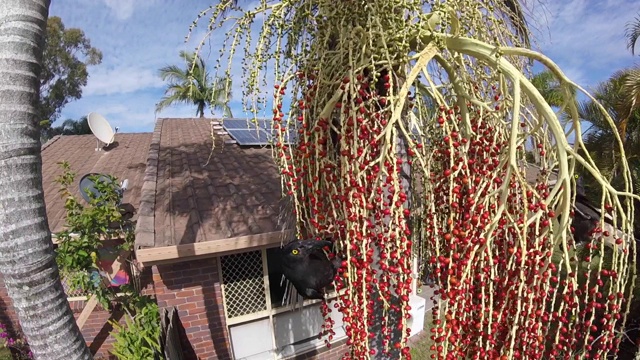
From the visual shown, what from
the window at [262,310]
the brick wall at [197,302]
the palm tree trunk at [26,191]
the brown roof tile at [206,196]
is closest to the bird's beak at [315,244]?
the palm tree trunk at [26,191]

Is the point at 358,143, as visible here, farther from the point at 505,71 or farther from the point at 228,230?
the point at 228,230

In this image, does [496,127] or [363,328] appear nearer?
[363,328]

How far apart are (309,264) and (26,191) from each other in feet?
4.21

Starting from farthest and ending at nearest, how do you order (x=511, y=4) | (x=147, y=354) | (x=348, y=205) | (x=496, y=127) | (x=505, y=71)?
(x=147, y=354), (x=511, y=4), (x=496, y=127), (x=505, y=71), (x=348, y=205)

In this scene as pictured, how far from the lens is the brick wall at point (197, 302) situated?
4333 millimetres

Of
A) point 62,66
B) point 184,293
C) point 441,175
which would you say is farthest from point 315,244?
point 62,66

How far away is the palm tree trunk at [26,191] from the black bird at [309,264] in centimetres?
107

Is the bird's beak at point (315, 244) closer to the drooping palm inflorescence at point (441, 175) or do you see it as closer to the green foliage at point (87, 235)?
the drooping palm inflorescence at point (441, 175)

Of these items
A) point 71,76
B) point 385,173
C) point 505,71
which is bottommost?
point 385,173

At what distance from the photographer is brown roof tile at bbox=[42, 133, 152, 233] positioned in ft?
21.0

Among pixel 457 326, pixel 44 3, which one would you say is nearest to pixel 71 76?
pixel 44 3

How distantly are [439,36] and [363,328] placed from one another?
4.31ft

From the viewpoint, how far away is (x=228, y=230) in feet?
13.5

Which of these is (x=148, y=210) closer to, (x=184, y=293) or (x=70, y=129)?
(x=184, y=293)
